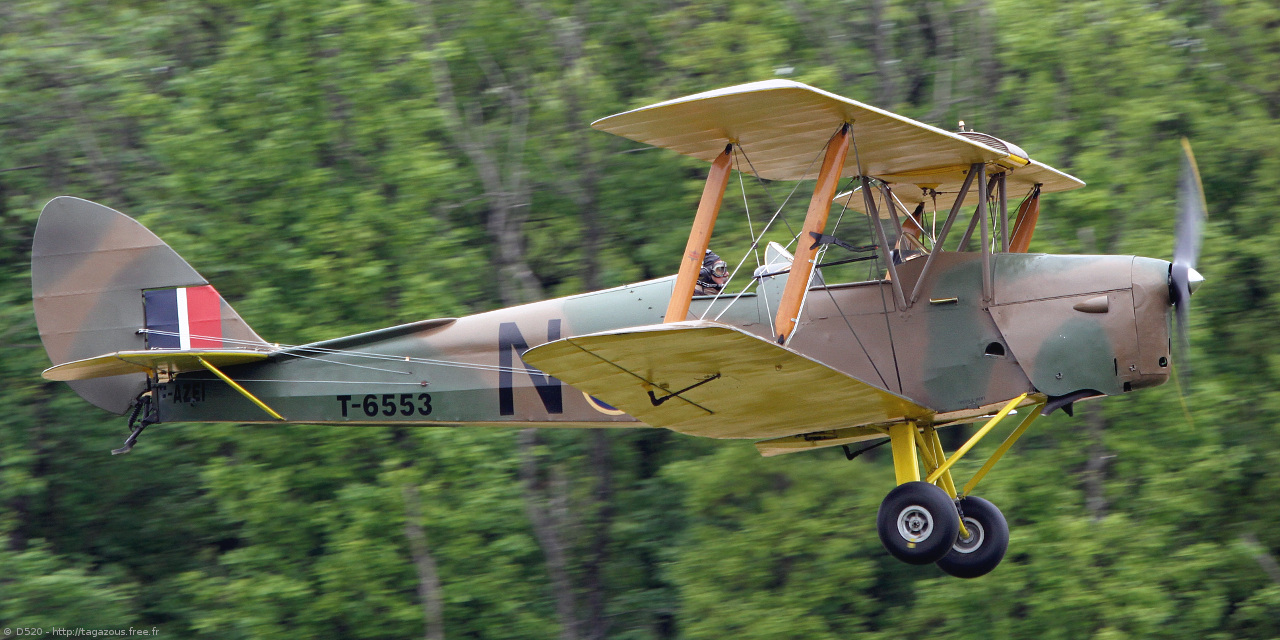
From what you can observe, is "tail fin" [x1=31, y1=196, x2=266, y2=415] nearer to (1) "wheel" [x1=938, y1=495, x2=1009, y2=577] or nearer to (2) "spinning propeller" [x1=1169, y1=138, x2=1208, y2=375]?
(1) "wheel" [x1=938, y1=495, x2=1009, y2=577]

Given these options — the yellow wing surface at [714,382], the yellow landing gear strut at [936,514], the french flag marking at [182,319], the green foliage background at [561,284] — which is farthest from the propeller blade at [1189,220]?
the french flag marking at [182,319]

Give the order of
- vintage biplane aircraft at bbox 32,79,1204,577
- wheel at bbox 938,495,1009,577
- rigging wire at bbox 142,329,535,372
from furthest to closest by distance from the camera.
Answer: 1. rigging wire at bbox 142,329,535,372
2. wheel at bbox 938,495,1009,577
3. vintage biplane aircraft at bbox 32,79,1204,577

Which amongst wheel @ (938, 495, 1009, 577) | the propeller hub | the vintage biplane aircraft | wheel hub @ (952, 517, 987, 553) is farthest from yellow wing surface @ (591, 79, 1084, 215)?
wheel hub @ (952, 517, 987, 553)

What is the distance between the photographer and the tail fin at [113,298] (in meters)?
9.00

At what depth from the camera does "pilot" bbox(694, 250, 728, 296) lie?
318 inches

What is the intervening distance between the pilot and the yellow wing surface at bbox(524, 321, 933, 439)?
950 mm

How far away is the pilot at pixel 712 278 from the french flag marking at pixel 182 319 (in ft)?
11.8

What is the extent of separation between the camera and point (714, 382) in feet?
22.4

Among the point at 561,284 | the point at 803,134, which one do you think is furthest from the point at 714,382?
the point at 561,284

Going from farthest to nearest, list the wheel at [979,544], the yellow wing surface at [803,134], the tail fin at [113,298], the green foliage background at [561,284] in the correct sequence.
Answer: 1. the green foliage background at [561,284]
2. the tail fin at [113,298]
3. the wheel at [979,544]
4. the yellow wing surface at [803,134]

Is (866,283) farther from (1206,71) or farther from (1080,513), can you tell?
(1206,71)

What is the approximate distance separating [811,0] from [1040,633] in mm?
7182

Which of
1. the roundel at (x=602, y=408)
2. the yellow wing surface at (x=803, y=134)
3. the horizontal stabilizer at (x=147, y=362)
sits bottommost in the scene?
the roundel at (x=602, y=408)

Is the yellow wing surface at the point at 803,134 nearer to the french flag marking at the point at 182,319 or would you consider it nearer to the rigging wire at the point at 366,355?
the rigging wire at the point at 366,355
